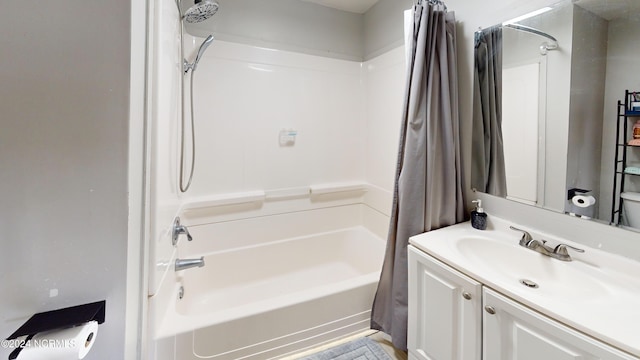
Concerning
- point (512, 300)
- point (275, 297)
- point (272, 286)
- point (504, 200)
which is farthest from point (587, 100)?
point (272, 286)

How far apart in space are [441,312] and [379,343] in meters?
0.68

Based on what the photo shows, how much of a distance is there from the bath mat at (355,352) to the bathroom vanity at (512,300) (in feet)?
0.92

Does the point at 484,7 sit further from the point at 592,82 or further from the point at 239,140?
the point at 239,140

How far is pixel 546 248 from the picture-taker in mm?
1106

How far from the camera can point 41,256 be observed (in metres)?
0.60

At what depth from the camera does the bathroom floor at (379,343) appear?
1.54 meters

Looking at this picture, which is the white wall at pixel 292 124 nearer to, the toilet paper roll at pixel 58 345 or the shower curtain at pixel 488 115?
the shower curtain at pixel 488 115

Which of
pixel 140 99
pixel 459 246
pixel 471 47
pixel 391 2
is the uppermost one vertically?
pixel 391 2

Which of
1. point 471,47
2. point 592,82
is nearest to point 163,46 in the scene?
point 471,47

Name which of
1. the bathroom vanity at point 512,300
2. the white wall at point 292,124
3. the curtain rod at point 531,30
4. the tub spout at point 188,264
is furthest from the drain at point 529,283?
the tub spout at point 188,264

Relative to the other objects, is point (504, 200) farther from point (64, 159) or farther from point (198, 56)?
point (198, 56)

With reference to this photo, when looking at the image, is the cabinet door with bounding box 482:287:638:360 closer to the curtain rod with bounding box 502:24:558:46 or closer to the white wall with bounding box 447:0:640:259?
the white wall with bounding box 447:0:640:259

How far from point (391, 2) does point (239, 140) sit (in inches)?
65.2

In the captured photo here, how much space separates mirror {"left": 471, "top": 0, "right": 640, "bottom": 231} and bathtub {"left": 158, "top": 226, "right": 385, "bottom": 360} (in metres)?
1.06
